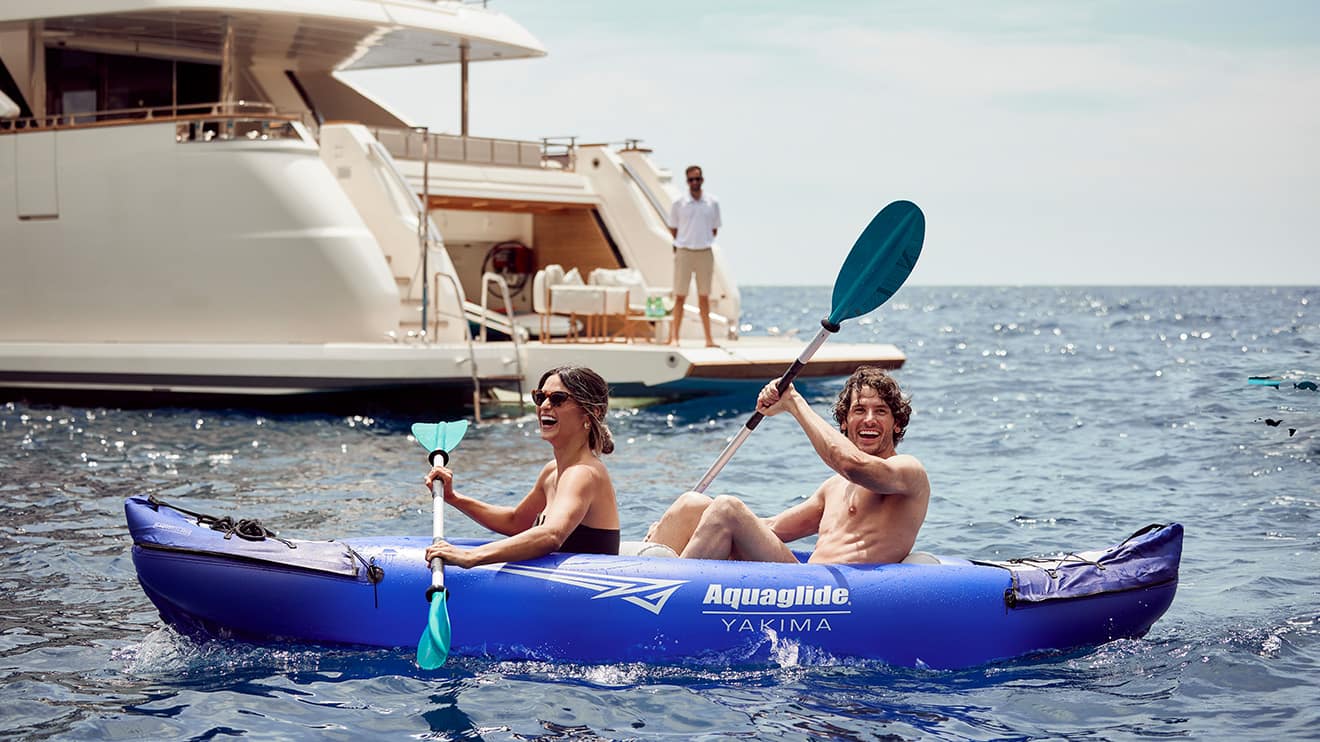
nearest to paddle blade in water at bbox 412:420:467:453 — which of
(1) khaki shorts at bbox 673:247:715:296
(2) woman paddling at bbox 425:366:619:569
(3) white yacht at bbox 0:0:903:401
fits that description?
(2) woman paddling at bbox 425:366:619:569

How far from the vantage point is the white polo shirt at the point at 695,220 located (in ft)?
44.6

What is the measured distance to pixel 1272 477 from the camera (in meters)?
10.2

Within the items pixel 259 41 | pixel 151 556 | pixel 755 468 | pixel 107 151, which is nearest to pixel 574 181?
pixel 259 41

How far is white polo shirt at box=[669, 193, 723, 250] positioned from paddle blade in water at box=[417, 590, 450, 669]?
8.90m

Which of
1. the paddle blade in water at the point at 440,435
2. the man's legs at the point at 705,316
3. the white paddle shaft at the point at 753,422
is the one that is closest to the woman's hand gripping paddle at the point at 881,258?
the white paddle shaft at the point at 753,422

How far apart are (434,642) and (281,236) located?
8.60 meters

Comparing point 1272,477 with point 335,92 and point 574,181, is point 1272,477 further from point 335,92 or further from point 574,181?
point 335,92

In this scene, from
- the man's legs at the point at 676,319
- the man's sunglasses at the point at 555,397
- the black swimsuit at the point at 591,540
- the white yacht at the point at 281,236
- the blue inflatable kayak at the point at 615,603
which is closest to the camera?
the blue inflatable kayak at the point at 615,603

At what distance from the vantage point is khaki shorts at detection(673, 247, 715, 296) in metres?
13.7

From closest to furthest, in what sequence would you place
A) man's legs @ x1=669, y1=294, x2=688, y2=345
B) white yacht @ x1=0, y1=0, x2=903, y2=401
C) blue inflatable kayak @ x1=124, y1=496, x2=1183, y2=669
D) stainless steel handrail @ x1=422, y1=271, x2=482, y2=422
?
blue inflatable kayak @ x1=124, y1=496, x2=1183, y2=669, stainless steel handrail @ x1=422, y1=271, x2=482, y2=422, white yacht @ x1=0, y1=0, x2=903, y2=401, man's legs @ x1=669, y1=294, x2=688, y2=345

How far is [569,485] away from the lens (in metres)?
5.29

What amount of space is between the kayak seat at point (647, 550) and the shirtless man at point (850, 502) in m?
0.05

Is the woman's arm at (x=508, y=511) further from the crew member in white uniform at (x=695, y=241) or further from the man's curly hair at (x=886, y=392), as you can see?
the crew member in white uniform at (x=695, y=241)

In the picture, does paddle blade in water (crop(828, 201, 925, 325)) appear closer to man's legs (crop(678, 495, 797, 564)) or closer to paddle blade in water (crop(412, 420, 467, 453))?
man's legs (crop(678, 495, 797, 564))
